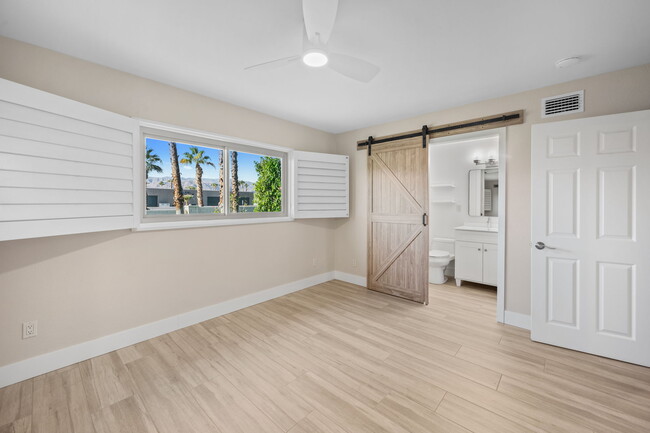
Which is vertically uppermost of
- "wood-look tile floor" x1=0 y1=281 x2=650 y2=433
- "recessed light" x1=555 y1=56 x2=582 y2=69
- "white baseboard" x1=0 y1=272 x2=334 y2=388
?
"recessed light" x1=555 y1=56 x2=582 y2=69

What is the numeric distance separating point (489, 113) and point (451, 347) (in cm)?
260

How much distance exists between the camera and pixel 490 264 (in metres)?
4.05

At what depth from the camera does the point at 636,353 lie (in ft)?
7.29

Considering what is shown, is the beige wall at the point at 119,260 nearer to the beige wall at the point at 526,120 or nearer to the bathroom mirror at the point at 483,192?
the beige wall at the point at 526,120

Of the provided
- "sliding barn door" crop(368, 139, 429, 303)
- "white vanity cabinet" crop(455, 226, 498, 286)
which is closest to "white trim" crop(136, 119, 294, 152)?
"sliding barn door" crop(368, 139, 429, 303)

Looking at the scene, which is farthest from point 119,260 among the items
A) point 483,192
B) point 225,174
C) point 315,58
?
→ point 483,192

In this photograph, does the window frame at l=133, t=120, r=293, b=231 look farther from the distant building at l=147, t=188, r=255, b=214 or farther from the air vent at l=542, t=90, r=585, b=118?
the air vent at l=542, t=90, r=585, b=118

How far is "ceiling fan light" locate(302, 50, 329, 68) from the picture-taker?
1.67m

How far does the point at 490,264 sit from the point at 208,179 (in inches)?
164

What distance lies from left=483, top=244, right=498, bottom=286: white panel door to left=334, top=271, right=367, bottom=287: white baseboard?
1837 mm

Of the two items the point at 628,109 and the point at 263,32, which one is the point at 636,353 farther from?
the point at 263,32

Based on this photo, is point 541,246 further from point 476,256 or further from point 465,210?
point 465,210

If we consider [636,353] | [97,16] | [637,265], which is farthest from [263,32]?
[636,353]

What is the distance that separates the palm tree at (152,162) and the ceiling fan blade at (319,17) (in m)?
2.06
